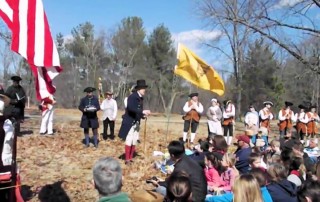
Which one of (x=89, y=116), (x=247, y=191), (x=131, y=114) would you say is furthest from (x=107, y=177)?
(x=89, y=116)

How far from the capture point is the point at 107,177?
3.36 m

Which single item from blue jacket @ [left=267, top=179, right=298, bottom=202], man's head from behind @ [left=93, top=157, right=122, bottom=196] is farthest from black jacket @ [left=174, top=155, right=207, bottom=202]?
man's head from behind @ [left=93, top=157, right=122, bottom=196]

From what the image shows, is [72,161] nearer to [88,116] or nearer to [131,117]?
[131,117]

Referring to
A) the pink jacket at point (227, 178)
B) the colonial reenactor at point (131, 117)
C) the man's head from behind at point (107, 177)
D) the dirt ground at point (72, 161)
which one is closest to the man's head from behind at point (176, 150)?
the pink jacket at point (227, 178)

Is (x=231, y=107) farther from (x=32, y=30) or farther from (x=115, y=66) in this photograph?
(x=115, y=66)

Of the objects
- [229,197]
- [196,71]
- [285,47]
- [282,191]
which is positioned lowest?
[229,197]

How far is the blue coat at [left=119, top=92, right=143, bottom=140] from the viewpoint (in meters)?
10.5

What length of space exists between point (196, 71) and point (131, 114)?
230 centimetres

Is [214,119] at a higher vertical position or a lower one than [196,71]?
lower

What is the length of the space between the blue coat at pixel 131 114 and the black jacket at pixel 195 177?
480cm

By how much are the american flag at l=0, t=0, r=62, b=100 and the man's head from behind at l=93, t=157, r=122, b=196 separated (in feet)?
10.5

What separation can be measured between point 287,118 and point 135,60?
39.3 meters

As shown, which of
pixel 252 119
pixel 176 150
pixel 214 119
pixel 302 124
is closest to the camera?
pixel 176 150

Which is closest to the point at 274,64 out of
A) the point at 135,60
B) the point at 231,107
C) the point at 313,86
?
the point at 313,86
